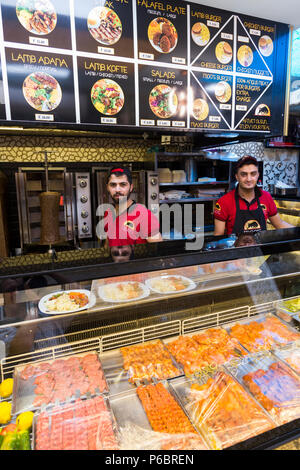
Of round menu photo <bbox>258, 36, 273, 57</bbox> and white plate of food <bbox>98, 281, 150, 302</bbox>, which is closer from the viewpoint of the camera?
white plate of food <bbox>98, 281, 150, 302</bbox>

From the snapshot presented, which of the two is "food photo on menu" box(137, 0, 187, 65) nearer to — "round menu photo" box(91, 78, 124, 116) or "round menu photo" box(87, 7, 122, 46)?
"round menu photo" box(87, 7, 122, 46)

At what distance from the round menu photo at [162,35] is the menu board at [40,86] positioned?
79 cm

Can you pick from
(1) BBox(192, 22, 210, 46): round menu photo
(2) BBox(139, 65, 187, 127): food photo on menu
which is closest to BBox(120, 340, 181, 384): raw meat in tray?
(2) BBox(139, 65, 187, 127): food photo on menu

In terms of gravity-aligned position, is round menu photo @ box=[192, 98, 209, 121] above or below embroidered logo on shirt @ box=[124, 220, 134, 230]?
above

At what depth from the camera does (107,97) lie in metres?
2.58

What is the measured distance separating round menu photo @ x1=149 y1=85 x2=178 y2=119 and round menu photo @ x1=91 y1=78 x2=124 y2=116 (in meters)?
0.31

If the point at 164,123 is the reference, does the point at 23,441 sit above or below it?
below

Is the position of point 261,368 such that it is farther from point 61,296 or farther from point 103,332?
point 61,296

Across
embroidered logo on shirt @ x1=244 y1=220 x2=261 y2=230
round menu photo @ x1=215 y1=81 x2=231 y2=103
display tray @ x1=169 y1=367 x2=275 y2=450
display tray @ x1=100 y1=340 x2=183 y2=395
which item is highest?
round menu photo @ x1=215 y1=81 x2=231 y2=103

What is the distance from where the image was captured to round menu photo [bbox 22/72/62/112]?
92.0 inches

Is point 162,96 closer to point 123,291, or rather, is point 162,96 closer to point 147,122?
point 147,122

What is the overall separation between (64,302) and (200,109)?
7.67 feet

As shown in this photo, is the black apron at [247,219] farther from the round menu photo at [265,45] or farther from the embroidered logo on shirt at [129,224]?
the round menu photo at [265,45]

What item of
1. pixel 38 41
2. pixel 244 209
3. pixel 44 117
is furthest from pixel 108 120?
pixel 244 209
